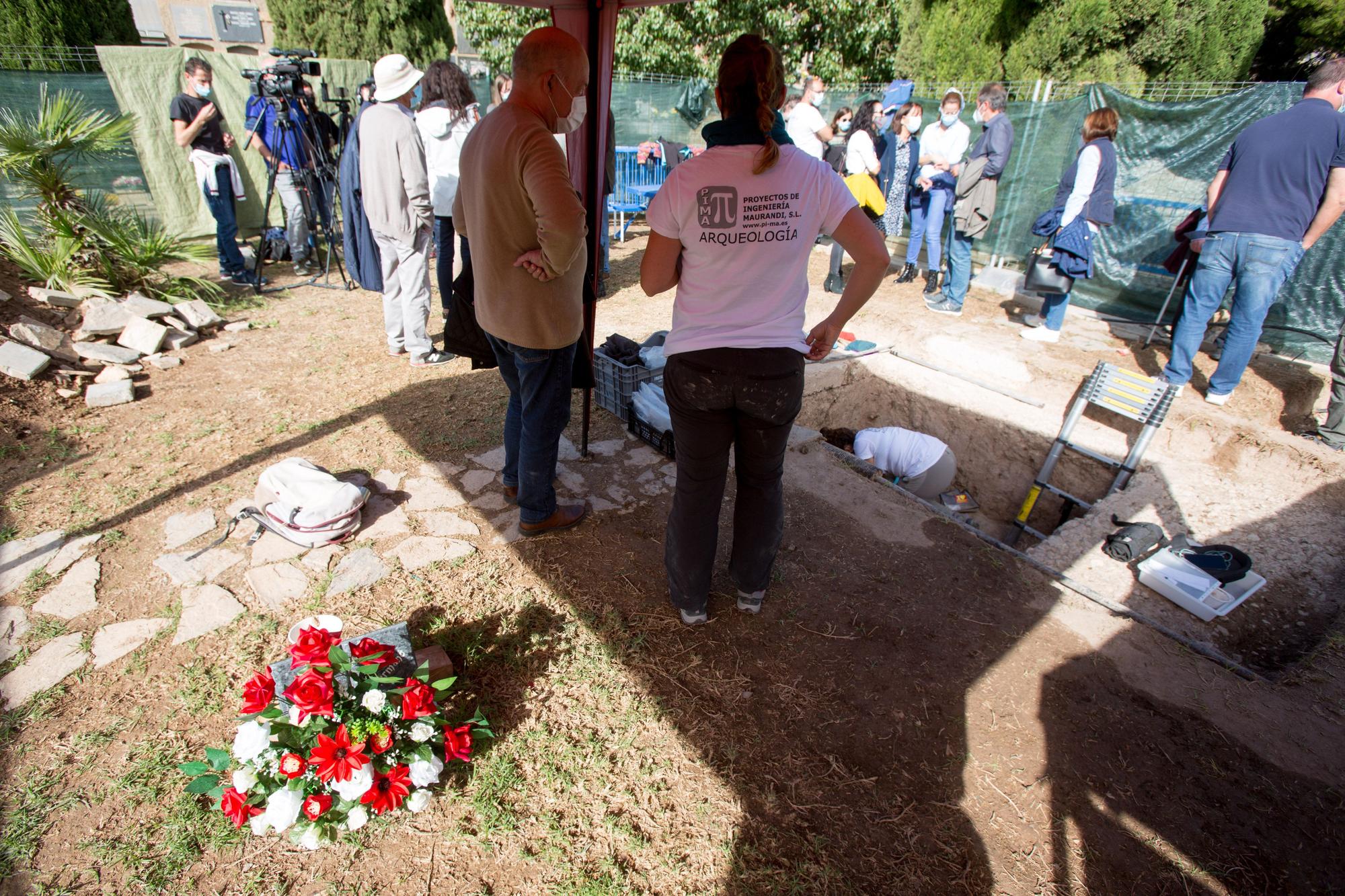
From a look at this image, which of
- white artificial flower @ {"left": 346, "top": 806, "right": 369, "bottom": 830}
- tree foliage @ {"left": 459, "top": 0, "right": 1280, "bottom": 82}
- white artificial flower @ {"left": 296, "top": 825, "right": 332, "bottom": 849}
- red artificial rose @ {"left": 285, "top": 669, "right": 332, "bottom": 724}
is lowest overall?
white artificial flower @ {"left": 296, "top": 825, "right": 332, "bottom": 849}

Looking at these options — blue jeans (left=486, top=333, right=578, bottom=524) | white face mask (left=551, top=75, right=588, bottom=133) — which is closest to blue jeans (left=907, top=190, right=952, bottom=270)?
white face mask (left=551, top=75, right=588, bottom=133)

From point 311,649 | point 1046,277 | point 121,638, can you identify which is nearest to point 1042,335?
point 1046,277

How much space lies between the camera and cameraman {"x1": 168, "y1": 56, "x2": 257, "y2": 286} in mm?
6293

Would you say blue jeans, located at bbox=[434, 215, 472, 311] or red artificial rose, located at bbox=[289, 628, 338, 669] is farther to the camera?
blue jeans, located at bbox=[434, 215, 472, 311]

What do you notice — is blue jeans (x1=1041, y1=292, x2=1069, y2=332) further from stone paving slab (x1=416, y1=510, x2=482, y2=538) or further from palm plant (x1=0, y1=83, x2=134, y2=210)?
palm plant (x1=0, y1=83, x2=134, y2=210)

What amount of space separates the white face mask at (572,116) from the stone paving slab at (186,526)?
2563 millimetres

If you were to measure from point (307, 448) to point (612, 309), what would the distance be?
11.4ft

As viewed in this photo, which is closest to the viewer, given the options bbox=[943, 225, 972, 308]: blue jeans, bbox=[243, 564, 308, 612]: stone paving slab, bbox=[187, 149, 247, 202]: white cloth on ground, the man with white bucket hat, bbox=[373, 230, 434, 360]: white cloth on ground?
bbox=[243, 564, 308, 612]: stone paving slab

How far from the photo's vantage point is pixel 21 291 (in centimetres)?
524

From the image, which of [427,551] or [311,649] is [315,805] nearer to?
[311,649]

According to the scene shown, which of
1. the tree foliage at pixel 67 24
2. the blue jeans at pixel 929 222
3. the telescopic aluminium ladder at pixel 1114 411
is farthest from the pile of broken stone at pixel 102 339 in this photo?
the tree foliage at pixel 67 24

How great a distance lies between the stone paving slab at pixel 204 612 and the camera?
101 inches

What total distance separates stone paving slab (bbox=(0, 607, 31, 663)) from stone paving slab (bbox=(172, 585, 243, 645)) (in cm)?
53

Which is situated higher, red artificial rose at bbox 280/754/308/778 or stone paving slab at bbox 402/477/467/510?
red artificial rose at bbox 280/754/308/778
